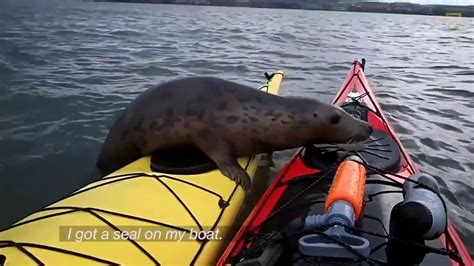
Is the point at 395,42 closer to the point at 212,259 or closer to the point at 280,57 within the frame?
the point at 280,57

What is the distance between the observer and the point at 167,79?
10.9 m

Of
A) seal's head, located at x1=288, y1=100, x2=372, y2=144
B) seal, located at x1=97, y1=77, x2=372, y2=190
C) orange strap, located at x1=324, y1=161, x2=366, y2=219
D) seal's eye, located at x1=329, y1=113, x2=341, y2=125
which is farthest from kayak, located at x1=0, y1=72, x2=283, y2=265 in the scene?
seal's eye, located at x1=329, y1=113, x2=341, y2=125

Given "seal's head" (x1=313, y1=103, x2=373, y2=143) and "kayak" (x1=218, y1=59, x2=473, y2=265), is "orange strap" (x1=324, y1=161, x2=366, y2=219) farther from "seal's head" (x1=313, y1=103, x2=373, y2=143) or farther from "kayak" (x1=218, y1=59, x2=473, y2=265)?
"seal's head" (x1=313, y1=103, x2=373, y2=143)

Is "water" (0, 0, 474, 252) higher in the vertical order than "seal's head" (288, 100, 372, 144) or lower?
lower

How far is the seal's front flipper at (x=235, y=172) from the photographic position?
423cm

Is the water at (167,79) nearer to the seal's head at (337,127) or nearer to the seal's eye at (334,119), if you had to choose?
the seal's head at (337,127)

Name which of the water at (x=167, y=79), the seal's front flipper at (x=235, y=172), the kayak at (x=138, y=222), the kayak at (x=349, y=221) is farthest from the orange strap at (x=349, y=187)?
the water at (x=167, y=79)

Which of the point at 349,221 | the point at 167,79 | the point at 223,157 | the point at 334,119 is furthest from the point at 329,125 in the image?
the point at 167,79

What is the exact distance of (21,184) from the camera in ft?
18.3

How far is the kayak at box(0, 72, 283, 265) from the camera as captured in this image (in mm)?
2859

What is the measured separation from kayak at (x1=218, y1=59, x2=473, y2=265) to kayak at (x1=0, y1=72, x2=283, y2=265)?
25 cm

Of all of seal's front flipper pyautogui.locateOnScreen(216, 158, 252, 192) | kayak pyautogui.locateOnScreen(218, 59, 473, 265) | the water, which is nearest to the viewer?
kayak pyautogui.locateOnScreen(218, 59, 473, 265)

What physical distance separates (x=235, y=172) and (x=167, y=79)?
7006 millimetres

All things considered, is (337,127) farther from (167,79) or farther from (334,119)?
(167,79)
